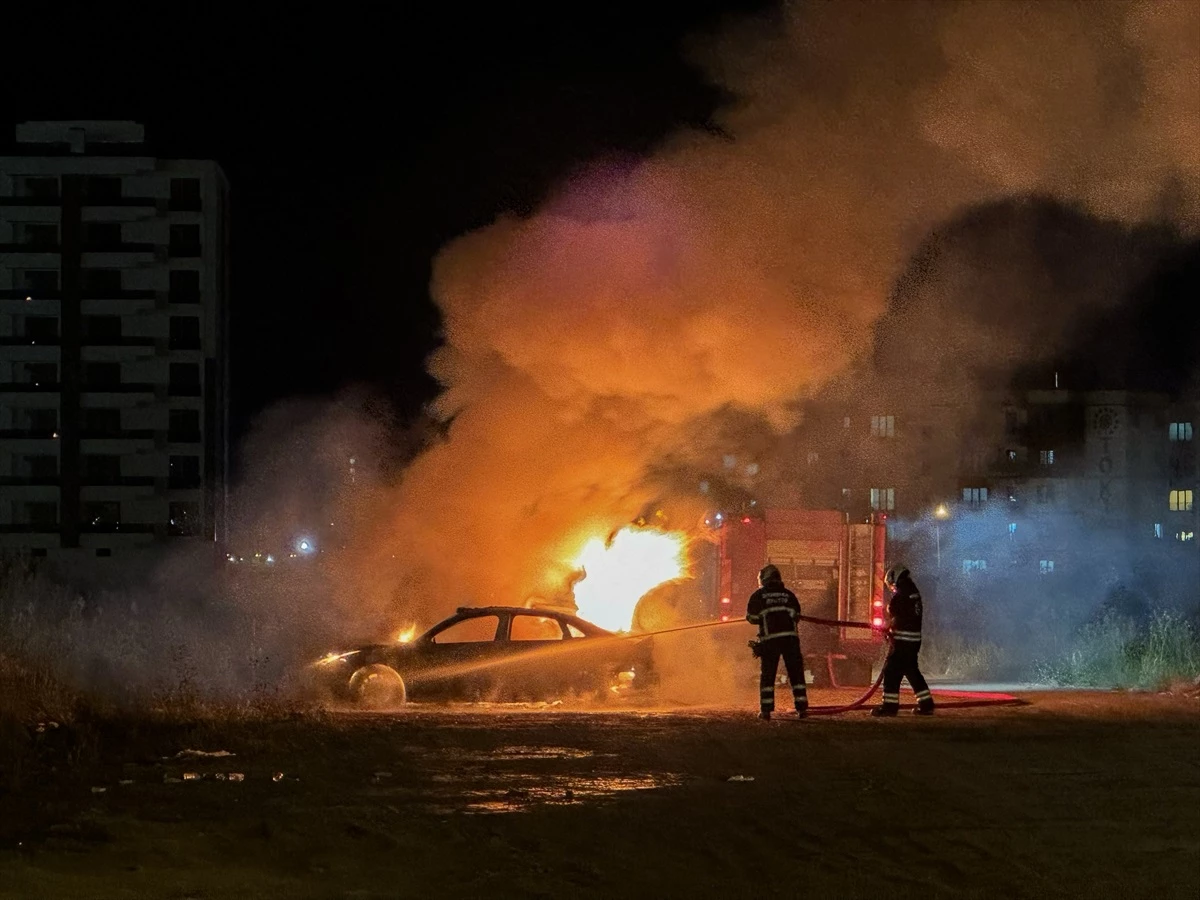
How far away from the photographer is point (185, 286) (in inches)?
2304

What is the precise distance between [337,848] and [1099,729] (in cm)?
743

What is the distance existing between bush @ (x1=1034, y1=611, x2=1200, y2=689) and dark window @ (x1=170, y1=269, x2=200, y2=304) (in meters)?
44.7

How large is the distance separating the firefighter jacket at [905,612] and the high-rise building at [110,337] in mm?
45000

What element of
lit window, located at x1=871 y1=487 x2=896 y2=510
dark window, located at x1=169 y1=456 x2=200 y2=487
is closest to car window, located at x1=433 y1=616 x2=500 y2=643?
lit window, located at x1=871 y1=487 x2=896 y2=510

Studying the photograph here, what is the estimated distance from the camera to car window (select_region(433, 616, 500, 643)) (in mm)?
16422

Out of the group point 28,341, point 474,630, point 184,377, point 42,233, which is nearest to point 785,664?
point 474,630

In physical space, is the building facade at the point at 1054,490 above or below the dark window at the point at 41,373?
below

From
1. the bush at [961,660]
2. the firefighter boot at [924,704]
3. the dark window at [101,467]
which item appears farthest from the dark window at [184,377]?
the firefighter boot at [924,704]

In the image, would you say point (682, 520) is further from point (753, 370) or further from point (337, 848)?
point (337, 848)

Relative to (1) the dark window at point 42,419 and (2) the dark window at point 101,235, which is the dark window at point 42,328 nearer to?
(1) the dark window at point 42,419

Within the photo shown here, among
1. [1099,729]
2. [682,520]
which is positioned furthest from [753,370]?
[1099,729]

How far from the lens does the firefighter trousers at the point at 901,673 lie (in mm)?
13891

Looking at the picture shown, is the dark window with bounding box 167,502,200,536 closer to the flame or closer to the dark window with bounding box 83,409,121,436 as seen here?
the dark window with bounding box 83,409,121,436

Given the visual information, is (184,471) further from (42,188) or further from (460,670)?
(460,670)
